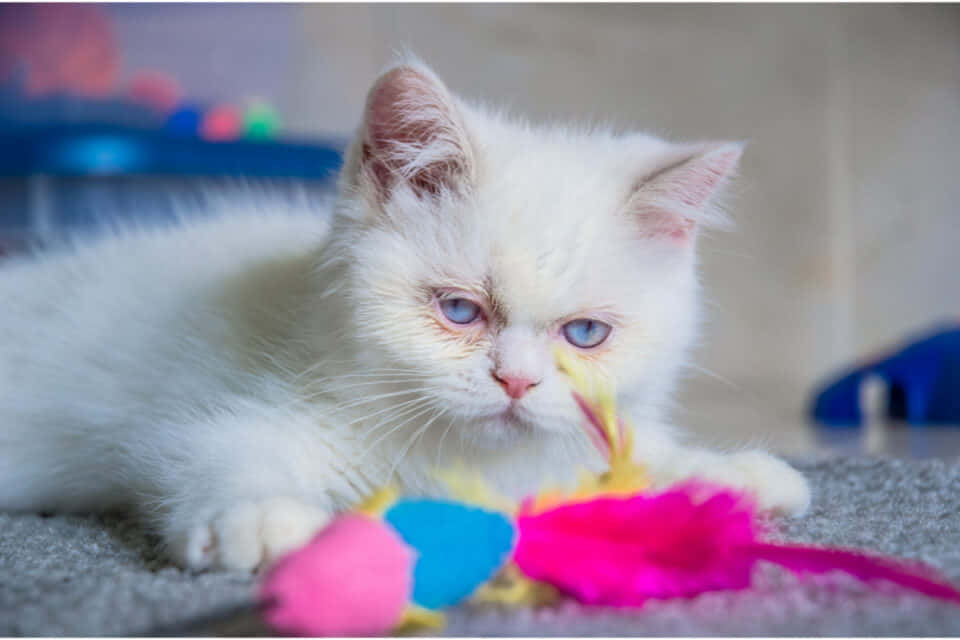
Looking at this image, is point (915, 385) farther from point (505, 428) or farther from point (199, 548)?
point (199, 548)

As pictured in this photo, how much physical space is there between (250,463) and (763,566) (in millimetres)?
589

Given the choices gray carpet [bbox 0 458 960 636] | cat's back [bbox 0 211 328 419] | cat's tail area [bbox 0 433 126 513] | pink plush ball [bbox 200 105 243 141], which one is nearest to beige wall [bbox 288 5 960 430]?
pink plush ball [bbox 200 105 243 141]

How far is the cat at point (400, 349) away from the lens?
106cm

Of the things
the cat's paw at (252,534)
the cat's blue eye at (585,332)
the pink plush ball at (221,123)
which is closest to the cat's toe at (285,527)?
the cat's paw at (252,534)

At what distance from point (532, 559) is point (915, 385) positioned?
2.74 metres

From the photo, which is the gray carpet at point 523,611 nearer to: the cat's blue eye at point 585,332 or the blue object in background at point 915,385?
the cat's blue eye at point 585,332

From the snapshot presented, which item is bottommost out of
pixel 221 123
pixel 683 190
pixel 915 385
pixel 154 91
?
pixel 915 385

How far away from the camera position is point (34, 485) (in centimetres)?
141

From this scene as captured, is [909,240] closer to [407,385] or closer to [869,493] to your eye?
[869,493]

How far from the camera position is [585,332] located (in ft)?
3.67

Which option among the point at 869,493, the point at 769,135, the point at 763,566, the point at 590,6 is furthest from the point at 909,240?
the point at 763,566

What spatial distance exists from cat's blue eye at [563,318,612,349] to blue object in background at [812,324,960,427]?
7.63 ft

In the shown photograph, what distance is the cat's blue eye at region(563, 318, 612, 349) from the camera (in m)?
1.10

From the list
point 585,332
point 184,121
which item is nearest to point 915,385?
point 585,332
